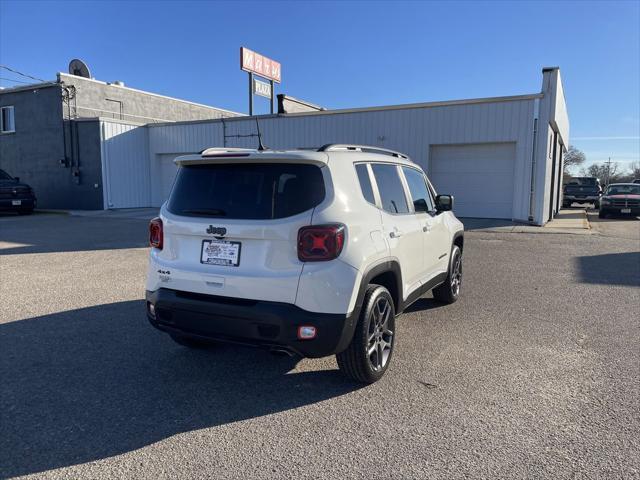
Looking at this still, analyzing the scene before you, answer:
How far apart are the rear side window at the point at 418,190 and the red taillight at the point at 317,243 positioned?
5.85 feet

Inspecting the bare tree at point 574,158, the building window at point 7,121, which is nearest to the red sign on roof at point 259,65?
the building window at point 7,121

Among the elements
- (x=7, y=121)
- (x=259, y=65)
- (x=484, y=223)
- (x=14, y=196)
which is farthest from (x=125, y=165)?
(x=484, y=223)

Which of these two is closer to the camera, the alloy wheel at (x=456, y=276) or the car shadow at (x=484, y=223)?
the alloy wheel at (x=456, y=276)

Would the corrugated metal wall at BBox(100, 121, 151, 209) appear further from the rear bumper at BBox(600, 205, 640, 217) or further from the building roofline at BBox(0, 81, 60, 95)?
the rear bumper at BBox(600, 205, 640, 217)

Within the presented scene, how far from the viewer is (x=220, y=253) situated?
11.5ft

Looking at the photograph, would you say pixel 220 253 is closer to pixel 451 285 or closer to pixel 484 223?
pixel 451 285

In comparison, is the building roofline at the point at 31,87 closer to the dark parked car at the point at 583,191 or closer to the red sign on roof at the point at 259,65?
the red sign on roof at the point at 259,65

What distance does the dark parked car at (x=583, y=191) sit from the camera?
29641mm

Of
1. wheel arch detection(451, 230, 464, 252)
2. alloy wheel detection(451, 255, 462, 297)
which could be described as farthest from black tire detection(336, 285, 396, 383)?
wheel arch detection(451, 230, 464, 252)

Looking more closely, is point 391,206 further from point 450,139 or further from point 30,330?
point 450,139

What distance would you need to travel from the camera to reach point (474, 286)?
724cm

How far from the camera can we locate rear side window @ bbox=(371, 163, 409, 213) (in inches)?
164

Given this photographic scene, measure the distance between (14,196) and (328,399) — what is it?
19.3 m

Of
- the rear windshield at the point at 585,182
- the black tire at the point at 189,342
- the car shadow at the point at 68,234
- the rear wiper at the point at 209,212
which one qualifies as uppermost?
the rear windshield at the point at 585,182
